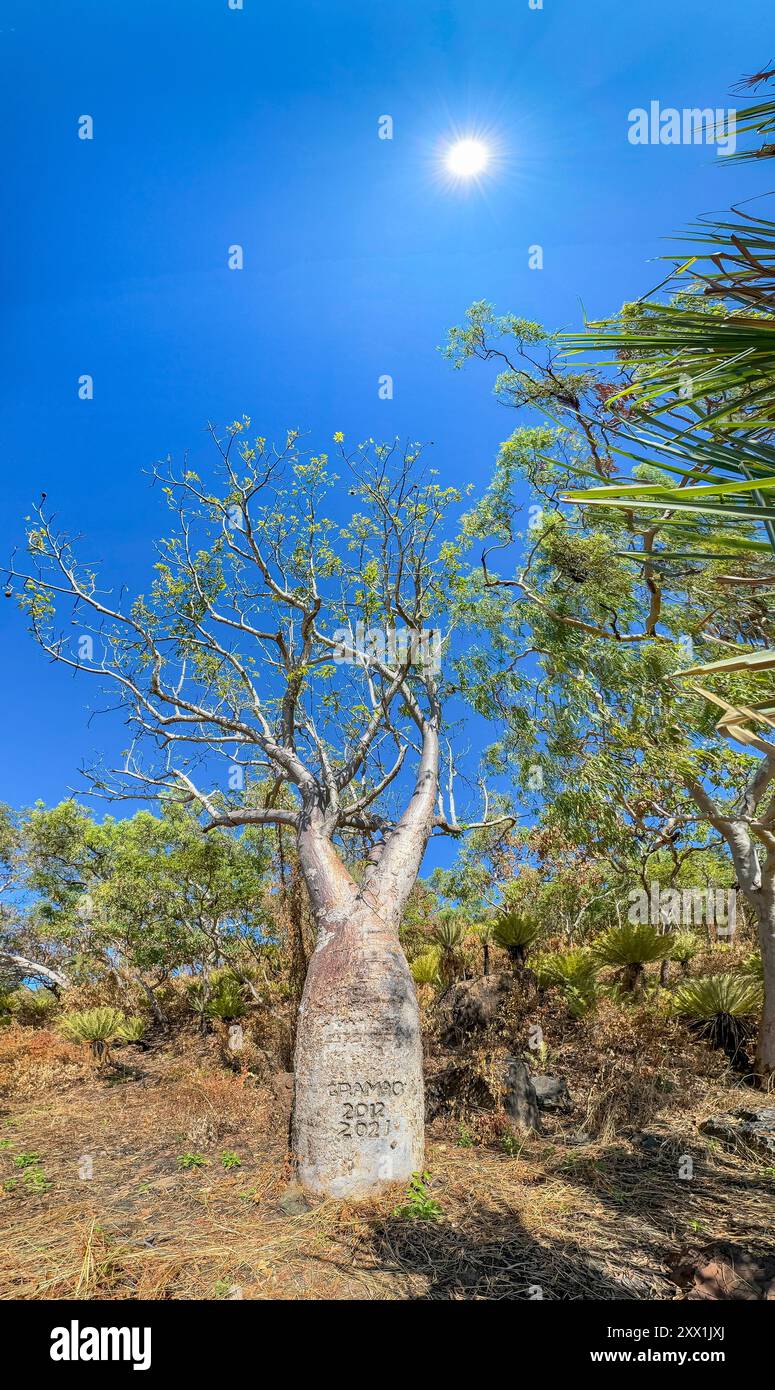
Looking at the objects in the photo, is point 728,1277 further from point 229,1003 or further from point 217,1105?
point 229,1003

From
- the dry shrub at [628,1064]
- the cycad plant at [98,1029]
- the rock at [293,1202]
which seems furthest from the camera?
the cycad plant at [98,1029]

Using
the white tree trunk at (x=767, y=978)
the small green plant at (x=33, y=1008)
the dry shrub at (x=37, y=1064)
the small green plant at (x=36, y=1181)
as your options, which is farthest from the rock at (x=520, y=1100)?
the small green plant at (x=33, y=1008)

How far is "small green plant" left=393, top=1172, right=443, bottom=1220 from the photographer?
4.24m

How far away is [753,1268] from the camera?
2783 millimetres

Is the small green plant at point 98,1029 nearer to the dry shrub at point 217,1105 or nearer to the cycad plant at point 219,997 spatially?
the cycad plant at point 219,997

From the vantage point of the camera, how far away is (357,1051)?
16.5 feet

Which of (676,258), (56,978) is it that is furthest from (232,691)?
(56,978)

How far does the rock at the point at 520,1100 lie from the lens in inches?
226

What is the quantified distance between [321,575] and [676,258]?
21.5 ft

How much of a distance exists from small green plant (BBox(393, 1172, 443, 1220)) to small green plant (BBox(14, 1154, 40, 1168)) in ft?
11.7

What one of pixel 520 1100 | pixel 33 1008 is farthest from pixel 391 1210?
pixel 33 1008

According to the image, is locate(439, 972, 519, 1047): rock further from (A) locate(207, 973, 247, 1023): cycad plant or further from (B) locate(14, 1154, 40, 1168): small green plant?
(B) locate(14, 1154, 40, 1168): small green plant

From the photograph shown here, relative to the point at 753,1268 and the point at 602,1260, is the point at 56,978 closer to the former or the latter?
the point at 602,1260

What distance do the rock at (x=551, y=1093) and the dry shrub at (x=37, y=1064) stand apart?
691cm
